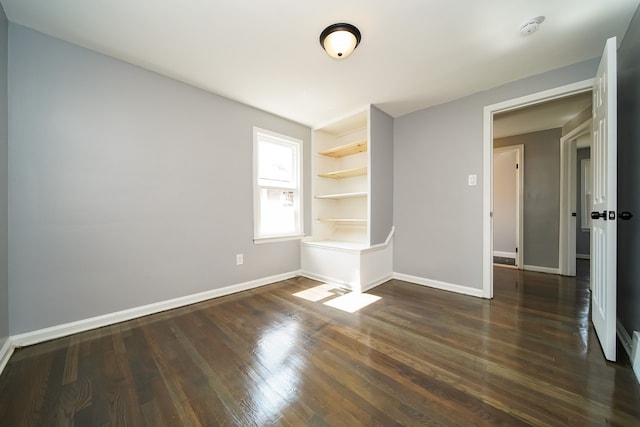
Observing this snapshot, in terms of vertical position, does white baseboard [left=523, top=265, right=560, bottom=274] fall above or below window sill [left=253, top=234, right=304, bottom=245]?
below

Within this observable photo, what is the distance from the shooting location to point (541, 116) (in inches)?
122

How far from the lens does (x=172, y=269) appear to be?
2.31m

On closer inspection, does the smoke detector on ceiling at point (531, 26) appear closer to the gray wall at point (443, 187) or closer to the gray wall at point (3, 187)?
the gray wall at point (443, 187)

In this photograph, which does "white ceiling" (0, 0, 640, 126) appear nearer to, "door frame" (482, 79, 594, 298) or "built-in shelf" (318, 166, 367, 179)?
"door frame" (482, 79, 594, 298)

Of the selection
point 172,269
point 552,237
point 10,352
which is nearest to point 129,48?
point 172,269

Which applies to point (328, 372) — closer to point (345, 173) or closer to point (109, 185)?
point (109, 185)

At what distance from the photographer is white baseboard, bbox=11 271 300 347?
1.68 metres

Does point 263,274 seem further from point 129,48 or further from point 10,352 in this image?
point 129,48

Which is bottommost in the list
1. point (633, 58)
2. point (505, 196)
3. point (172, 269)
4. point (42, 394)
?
point (42, 394)

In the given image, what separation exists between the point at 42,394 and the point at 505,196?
643 centimetres

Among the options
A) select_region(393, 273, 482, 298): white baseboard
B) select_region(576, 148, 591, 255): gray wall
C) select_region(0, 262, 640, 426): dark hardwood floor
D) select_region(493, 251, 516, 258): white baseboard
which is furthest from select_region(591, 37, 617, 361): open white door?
select_region(576, 148, 591, 255): gray wall

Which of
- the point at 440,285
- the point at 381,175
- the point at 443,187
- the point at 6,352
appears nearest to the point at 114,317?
the point at 6,352

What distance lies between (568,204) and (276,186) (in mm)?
4136

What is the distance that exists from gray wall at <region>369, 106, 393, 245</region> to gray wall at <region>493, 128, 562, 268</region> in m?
2.38
